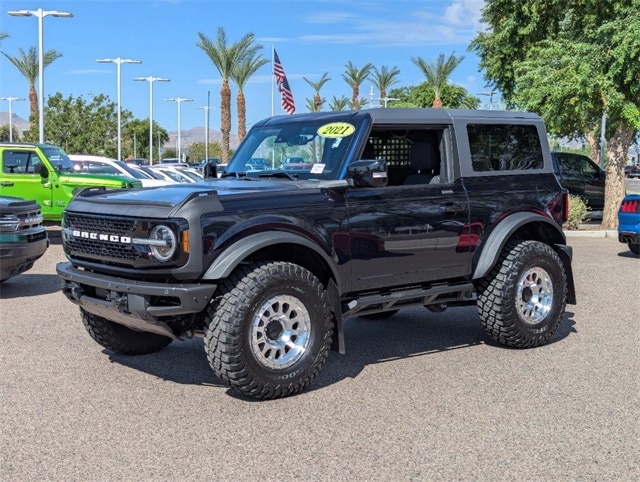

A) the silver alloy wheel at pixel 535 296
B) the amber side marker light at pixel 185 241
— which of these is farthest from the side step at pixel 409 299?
the amber side marker light at pixel 185 241

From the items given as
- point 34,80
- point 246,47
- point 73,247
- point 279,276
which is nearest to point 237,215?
point 279,276

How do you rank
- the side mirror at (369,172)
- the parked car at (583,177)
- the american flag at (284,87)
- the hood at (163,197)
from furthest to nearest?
the american flag at (284,87) → the parked car at (583,177) → the side mirror at (369,172) → the hood at (163,197)

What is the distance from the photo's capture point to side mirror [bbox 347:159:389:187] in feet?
19.1

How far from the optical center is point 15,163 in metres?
16.2

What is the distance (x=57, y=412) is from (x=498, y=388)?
3.08m

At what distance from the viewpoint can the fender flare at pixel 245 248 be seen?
5.24 metres

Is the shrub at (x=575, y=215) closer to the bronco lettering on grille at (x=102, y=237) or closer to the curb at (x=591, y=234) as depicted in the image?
the curb at (x=591, y=234)

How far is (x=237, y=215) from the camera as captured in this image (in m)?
5.39

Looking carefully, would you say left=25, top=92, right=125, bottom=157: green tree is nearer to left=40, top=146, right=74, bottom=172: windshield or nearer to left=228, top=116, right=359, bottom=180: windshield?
left=40, top=146, right=74, bottom=172: windshield

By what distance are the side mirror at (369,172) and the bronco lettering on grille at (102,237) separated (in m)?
1.70

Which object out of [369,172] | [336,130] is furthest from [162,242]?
[336,130]

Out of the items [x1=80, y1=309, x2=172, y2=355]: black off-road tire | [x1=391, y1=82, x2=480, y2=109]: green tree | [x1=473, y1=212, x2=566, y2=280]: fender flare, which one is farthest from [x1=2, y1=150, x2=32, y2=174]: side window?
[x1=391, y1=82, x2=480, y2=109]: green tree

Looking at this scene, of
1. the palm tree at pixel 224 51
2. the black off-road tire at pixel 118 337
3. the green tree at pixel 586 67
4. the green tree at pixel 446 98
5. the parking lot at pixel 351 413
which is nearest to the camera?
the parking lot at pixel 351 413

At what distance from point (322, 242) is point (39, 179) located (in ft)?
39.0
